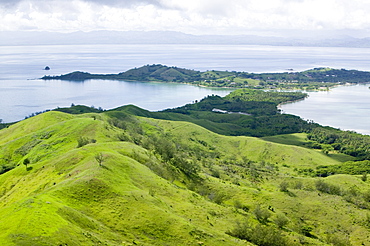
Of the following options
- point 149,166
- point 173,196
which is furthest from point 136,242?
point 149,166

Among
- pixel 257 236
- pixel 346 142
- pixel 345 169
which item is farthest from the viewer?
pixel 346 142

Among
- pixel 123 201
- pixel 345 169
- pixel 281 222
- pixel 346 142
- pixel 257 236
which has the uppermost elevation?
pixel 123 201

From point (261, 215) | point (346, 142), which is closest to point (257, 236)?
point (261, 215)

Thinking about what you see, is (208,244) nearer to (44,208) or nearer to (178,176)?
(44,208)

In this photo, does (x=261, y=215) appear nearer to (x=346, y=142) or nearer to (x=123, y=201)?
(x=123, y=201)

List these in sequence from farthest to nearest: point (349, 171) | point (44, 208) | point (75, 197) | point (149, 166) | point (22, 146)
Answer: point (349, 171) < point (22, 146) < point (149, 166) < point (75, 197) < point (44, 208)

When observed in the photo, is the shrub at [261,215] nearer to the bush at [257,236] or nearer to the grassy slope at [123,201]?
the grassy slope at [123,201]
